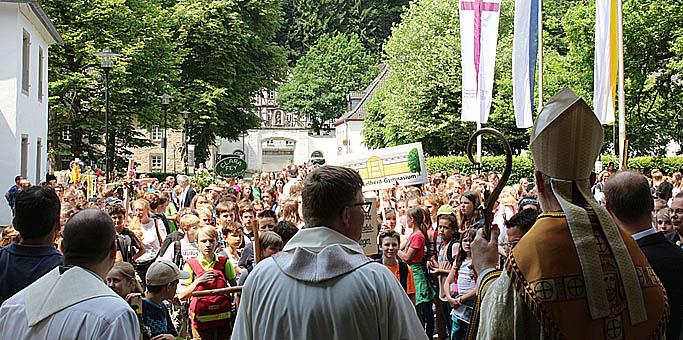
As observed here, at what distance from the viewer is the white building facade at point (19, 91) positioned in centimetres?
2609

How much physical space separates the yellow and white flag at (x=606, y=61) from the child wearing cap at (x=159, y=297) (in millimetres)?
13025

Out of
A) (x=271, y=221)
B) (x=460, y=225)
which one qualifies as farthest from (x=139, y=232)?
(x=460, y=225)

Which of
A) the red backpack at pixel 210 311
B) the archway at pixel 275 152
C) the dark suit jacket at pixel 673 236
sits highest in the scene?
the archway at pixel 275 152

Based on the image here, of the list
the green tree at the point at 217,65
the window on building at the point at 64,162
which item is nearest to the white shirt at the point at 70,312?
the green tree at the point at 217,65

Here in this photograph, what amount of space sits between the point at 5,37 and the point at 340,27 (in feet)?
252

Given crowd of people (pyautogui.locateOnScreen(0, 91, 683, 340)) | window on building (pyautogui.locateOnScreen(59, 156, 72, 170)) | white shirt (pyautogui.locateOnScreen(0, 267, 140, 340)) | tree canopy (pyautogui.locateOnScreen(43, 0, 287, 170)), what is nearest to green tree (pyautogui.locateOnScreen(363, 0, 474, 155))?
tree canopy (pyautogui.locateOnScreen(43, 0, 287, 170))

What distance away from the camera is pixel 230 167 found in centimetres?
1933

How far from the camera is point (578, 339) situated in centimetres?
292

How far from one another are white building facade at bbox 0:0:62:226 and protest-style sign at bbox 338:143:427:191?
17.6 m

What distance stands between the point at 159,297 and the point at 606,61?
14.1 metres

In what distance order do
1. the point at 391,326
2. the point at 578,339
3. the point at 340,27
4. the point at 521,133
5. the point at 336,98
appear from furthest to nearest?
the point at 340,27 → the point at 336,98 → the point at 521,133 → the point at 391,326 → the point at 578,339

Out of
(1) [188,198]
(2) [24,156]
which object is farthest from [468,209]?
(2) [24,156]

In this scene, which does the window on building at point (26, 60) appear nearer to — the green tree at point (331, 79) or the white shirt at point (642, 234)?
the white shirt at point (642, 234)

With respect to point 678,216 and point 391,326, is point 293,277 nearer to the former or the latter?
point 391,326
